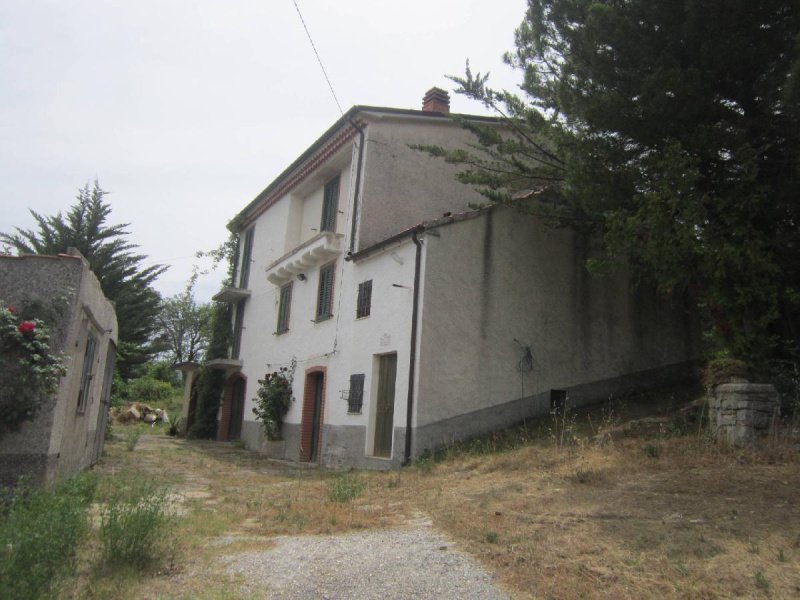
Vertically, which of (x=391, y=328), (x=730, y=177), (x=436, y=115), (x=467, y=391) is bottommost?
(x=467, y=391)

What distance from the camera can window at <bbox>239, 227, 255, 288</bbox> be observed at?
2242 cm

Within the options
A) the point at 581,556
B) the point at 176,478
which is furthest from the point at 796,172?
the point at 176,478

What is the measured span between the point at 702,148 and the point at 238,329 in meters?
17.5

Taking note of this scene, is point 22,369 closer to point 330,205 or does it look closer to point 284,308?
point 330,205

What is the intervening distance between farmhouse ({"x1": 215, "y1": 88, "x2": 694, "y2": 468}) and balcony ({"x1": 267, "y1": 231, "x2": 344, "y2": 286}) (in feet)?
0.20

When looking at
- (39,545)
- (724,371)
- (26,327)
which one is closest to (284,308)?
(26,327)

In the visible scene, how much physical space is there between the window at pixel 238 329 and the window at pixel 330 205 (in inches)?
267

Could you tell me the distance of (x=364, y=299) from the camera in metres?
13.8

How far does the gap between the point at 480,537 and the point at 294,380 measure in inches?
444

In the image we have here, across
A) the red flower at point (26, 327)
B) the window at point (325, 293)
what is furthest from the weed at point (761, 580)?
the window at point (325, 293)

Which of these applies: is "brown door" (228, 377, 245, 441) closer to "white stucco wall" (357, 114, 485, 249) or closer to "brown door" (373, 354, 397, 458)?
"white stucco wall" (357, 114, 485, 249)

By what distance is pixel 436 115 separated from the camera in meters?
15.1

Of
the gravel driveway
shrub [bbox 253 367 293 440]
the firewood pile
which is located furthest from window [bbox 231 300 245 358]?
the gravel driveway

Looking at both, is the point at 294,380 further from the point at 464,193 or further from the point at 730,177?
the point at 730,177
